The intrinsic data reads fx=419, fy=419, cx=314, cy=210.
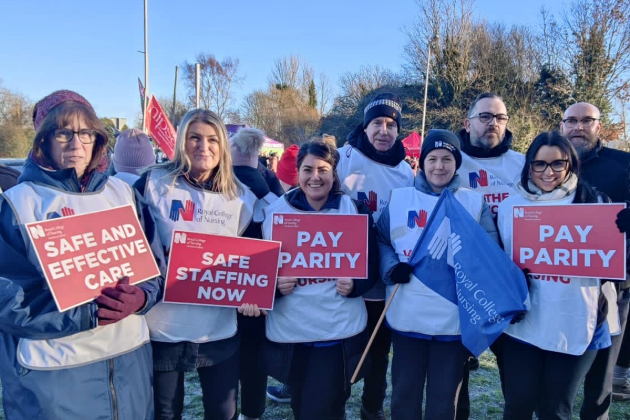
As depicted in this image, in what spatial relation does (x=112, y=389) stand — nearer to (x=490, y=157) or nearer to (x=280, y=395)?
(x=280, y=395)

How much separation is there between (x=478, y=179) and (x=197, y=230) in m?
2.51

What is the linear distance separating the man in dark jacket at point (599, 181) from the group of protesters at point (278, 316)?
0.02 m

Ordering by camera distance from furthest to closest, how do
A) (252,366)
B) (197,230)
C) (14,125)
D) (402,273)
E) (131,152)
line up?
1. (14,125)
2. (131,152)
3. (252,366)
4. (402,273)
5. (197,230)

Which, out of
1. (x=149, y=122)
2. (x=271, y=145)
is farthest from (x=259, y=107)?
(x=149, y=122)

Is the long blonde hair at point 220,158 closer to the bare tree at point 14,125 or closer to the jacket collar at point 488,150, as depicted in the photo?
the jacket collar at point 488,150

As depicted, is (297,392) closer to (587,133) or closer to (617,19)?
(587,133)

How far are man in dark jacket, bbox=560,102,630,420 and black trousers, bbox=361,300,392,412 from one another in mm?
1475

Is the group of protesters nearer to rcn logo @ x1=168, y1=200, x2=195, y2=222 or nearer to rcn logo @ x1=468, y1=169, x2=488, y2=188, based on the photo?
rcn logo @ x1=168, y1=200, x2=195, y2=222

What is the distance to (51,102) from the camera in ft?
7.11

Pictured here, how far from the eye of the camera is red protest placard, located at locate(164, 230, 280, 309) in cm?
254

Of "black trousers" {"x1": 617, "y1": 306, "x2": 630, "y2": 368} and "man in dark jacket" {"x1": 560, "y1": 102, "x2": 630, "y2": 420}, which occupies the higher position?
"man in dark jacket" {"x1": 560, "y1": 102, "x2": 630, "y2": 420}

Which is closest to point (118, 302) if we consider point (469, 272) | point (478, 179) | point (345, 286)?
point (345, 286)

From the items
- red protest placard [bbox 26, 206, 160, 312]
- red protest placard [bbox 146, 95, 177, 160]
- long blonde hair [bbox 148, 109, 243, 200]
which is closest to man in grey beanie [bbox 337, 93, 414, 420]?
long blonde hair [bbox 148, 109, 243, 200]

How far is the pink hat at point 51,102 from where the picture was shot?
7.10 ft
